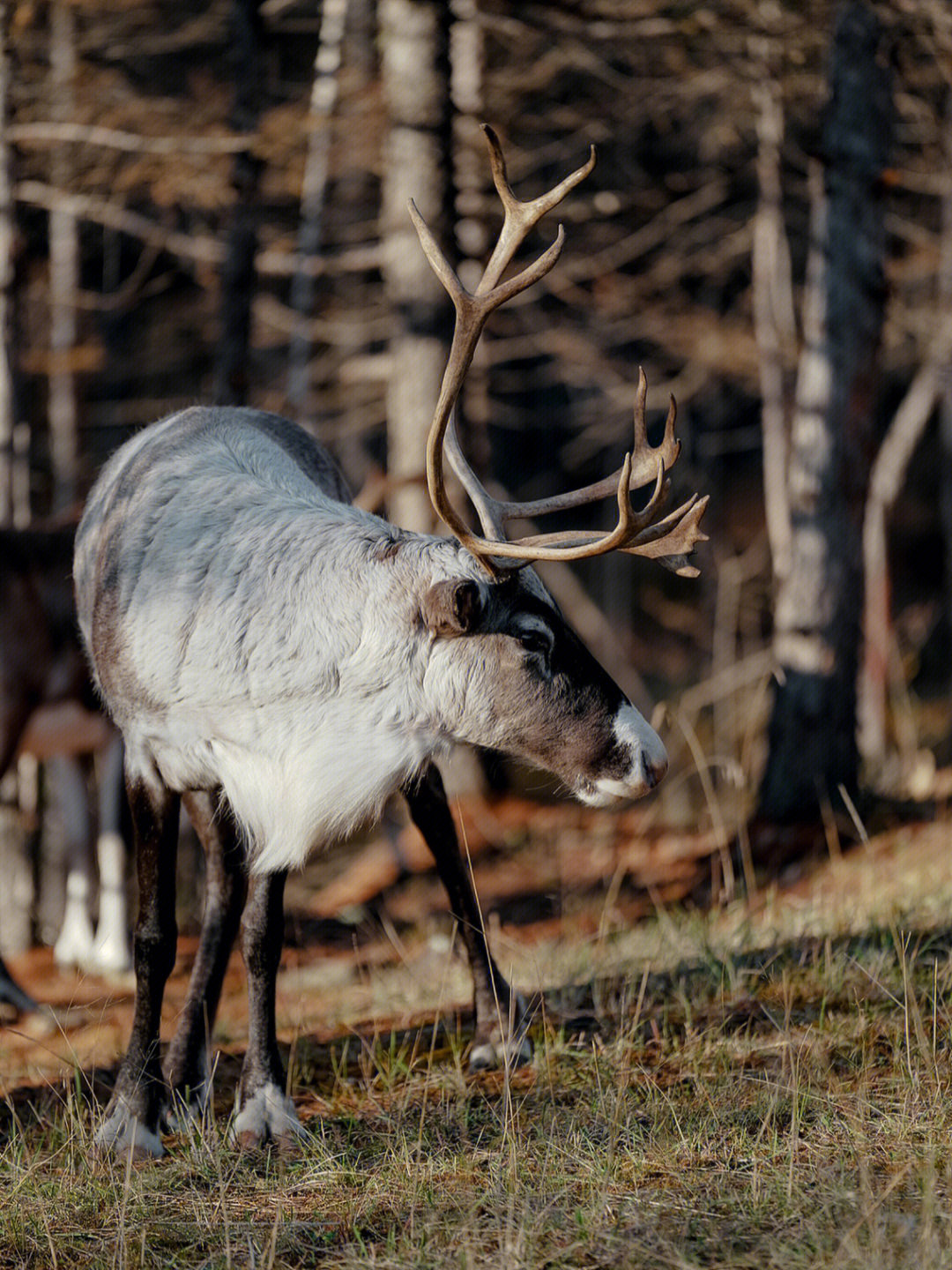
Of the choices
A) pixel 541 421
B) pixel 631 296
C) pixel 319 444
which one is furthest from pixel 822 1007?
pixel 541 421

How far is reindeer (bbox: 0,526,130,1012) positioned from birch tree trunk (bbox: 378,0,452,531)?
1960 mm

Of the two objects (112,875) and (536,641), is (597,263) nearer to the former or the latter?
(112,875)

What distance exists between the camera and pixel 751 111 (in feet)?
34.7

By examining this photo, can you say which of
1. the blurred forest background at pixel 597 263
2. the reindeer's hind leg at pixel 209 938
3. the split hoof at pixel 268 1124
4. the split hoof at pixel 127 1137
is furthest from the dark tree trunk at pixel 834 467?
the split hoof at pixel 127 1137

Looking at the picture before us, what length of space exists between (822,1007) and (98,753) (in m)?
5.23

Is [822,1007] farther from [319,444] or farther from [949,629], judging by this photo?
[949,629]

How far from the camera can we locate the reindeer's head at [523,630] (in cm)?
354

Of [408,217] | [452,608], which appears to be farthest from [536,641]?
[408,217]

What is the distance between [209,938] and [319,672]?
120cm

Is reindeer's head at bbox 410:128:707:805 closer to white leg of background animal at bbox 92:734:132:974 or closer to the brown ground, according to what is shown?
the brown ground

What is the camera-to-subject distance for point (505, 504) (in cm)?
382

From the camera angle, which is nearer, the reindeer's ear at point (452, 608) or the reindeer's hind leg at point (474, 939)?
the reindeer's ear at point (452, 608)

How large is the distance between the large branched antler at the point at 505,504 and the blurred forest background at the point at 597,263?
6.58 feet

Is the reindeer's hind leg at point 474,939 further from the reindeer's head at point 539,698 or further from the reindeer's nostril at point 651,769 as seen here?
the reindeer's nostril at point 651,769
